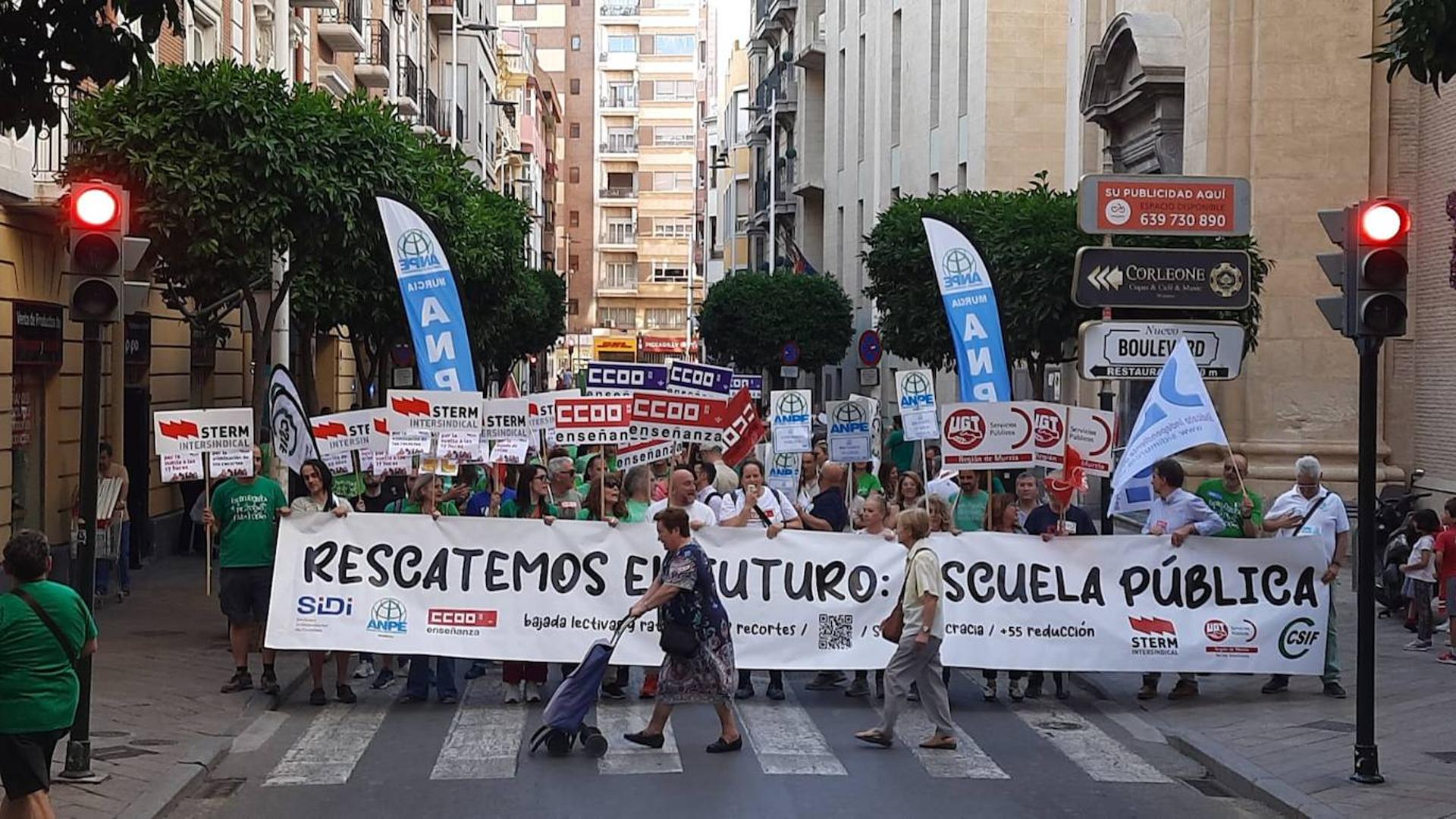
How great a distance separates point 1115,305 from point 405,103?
35.4m

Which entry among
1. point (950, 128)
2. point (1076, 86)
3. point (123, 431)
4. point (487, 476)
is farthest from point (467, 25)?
point (487, 476)

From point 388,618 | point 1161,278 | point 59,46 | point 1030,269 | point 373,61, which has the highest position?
point 373,61

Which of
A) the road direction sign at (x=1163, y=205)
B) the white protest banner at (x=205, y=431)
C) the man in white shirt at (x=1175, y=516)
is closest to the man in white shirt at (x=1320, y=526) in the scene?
the man in white shirt at (x=1175, y=516)

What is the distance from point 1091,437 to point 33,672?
29.4ft

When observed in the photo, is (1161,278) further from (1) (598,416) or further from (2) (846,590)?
(1) (598,416)

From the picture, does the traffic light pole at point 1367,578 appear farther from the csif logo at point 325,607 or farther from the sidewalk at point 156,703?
the csif logo at point 325,607

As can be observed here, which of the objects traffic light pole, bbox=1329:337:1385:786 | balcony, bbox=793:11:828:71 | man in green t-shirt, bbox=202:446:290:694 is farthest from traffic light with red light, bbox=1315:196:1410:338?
balcony, bbox=793:11:828:71

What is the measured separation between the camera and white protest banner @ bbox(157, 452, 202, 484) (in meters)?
14.3

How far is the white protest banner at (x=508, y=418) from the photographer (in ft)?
50.0

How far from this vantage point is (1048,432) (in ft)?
48.0

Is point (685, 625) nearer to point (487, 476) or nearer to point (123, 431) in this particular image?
point (487, 476)

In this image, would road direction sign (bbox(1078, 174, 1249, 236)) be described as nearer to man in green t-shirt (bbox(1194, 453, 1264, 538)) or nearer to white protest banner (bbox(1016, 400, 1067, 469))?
white protest banner (bbox(1016, 400, 1067, 469))

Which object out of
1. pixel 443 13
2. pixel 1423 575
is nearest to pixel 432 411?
pixel 1423 575

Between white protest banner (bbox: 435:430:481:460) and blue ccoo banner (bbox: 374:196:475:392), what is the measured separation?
2606mm
